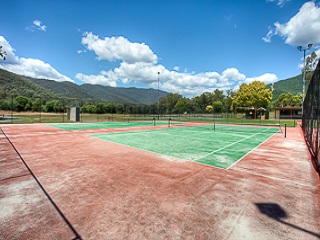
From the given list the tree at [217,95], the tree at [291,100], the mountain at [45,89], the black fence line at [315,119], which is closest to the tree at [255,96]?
the mountain at [45,89]

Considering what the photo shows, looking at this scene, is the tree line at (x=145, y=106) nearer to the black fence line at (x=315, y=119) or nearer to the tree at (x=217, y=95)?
the black fence line at (x=315, y=119)

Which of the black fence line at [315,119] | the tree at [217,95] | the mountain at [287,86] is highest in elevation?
the mountain at [287,86]

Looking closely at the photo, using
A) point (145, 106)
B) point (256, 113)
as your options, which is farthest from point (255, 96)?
point (145, 106)

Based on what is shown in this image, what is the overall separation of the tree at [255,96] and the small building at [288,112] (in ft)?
13.2

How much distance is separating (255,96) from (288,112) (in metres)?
9.41

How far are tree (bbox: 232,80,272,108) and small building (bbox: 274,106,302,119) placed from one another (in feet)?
13.2

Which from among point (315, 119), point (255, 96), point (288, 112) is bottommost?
point (315, 119)

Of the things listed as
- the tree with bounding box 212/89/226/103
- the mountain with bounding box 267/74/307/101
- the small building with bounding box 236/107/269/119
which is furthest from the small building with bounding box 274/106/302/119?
the mountain with bounding box 267/74/307/101

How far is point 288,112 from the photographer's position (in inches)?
1538

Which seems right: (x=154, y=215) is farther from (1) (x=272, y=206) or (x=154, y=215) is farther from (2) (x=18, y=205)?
(2) (x=18, y=205)

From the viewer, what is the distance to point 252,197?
297 centimetres

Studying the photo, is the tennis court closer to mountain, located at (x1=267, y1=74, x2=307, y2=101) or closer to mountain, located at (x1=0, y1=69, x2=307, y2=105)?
mountain, located at (x1=0, y1=69, x2=307, y2=105)

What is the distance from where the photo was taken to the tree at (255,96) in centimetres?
3669

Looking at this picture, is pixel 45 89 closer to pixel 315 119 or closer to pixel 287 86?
pixel 315 119
